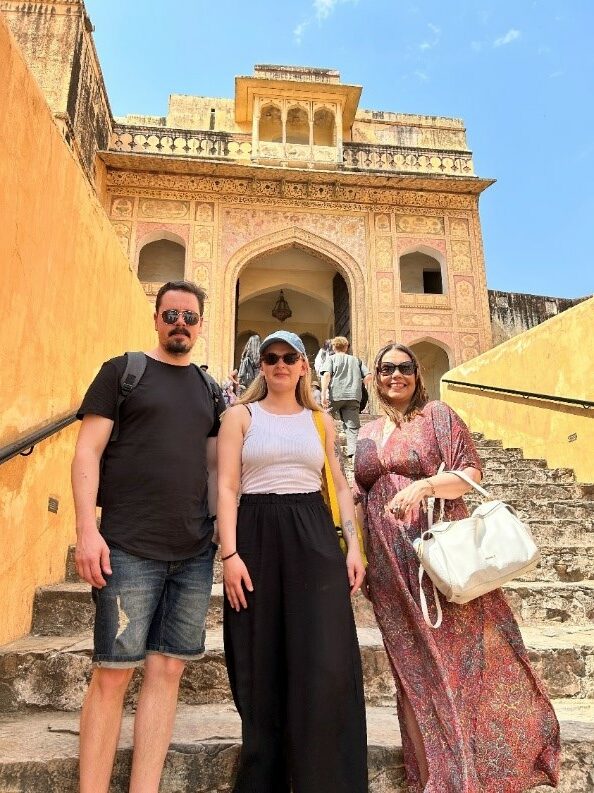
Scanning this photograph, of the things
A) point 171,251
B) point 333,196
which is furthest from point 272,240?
point 171,251

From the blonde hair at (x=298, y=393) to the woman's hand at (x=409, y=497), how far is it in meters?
0.41

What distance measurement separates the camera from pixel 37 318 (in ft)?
9.14

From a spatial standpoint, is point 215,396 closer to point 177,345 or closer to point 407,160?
point 177,345

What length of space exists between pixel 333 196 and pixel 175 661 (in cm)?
1227

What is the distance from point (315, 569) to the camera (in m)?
1.67

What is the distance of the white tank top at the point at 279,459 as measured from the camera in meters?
1.80

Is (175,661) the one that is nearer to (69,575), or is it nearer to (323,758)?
(323,758)

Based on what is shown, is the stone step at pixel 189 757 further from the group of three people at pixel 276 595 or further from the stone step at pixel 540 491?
the stone step at pixel 540 491

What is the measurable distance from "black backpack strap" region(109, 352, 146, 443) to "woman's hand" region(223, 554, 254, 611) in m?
0.53

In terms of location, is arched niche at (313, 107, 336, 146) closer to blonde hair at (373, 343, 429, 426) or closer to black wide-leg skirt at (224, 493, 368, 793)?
blonde hair at (373, 343, 429, 426)

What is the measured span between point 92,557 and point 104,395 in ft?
1.58

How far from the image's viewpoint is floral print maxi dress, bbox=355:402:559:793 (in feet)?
5.55

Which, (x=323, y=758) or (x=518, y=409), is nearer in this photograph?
(x=323, y=758)

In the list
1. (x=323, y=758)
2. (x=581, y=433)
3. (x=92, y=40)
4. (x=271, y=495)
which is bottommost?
(x=323, y=758)
